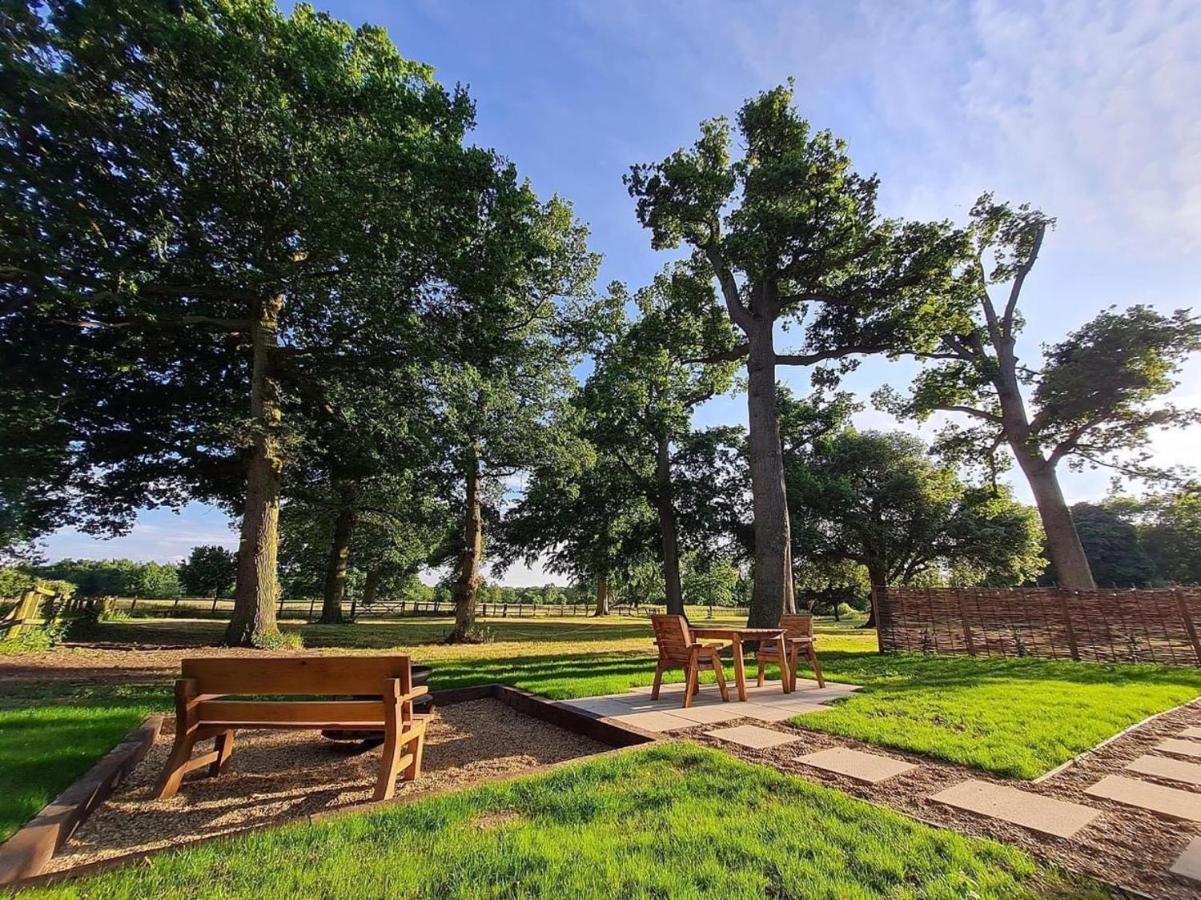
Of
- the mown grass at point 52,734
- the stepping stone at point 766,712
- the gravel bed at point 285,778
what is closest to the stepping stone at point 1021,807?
the stepping stone at point 766,712

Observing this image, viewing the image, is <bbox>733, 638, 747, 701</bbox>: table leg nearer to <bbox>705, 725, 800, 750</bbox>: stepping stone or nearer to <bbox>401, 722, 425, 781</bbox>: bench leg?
<bbox>705, 725, 800, 750</bbox>: stepping stone

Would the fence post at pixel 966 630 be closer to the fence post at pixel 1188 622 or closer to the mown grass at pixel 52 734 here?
the fence post at pixel 1188 622

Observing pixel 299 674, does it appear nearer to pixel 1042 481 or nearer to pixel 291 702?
pixel 291 702

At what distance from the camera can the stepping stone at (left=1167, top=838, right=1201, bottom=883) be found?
228cm

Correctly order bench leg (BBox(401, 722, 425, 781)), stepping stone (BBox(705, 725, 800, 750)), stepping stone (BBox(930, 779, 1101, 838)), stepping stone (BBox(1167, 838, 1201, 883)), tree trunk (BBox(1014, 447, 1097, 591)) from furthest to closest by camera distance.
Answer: tree trunk (BBox(1014, 447, 1097, 591)), stepping stone (BBox(705, 725, 800, 750)), bench leg (BBox(401, 722, 425, 781)), stepping stone (BBox(930, 779, 1101, 838)), stepping stone (BBox(1167, 838, 1201, 883))

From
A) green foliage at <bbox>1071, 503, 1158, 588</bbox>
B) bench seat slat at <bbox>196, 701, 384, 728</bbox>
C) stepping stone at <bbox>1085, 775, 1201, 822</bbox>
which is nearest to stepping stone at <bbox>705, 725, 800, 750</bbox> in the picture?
stepping stone at <bbox>1085, 775, 1201, 822</bbox>

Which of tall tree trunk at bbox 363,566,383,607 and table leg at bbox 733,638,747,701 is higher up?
tall tree trunk at bbox 363,566,383,607

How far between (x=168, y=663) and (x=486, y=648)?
21.8 ft

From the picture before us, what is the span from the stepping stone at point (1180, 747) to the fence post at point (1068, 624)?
7869 mm

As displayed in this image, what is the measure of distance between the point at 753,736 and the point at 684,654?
5.19ft

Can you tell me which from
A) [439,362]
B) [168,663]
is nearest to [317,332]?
[439,362]

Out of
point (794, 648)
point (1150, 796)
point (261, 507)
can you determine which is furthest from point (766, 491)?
point (261, 507)

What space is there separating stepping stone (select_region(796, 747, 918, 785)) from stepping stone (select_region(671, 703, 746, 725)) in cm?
132

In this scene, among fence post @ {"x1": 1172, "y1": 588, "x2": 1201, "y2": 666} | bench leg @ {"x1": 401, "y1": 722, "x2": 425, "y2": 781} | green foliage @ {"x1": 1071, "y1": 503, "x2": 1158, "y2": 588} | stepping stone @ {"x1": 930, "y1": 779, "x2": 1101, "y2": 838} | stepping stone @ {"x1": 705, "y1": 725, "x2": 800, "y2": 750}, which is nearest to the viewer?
stepping stone @ {"x1": 930, "y1": 779, "x2": 1101, "y2": 838}
